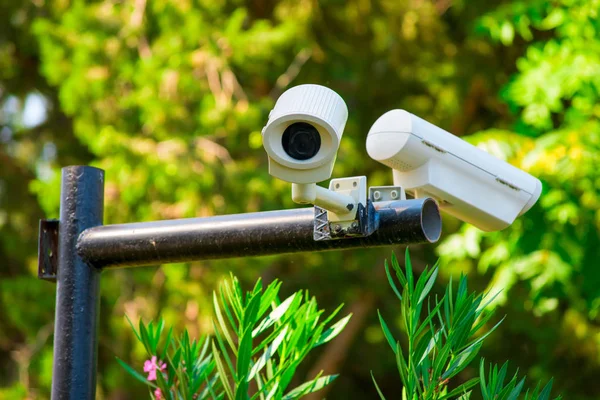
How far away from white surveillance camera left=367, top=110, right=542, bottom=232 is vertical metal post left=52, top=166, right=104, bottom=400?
2.04 feet

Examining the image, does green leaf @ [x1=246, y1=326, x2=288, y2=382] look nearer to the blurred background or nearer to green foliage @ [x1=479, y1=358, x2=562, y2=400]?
green foliage @ [x1=479, y1=358, x2=562, y2=400]

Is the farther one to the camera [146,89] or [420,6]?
[420,6]

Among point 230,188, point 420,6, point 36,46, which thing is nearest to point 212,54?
point 230,188

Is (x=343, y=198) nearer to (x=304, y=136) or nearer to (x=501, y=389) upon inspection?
(x=304, y=136)

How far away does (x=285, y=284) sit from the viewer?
773 cm

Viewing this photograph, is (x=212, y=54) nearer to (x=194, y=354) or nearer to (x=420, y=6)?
(x=420, y=6)

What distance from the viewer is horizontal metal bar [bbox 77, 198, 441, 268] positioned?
1.43 metres

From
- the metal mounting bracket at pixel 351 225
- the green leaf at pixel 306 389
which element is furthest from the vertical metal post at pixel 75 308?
the metal mounting bracket at pixel 351 225

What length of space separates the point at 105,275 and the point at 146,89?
1653 mm

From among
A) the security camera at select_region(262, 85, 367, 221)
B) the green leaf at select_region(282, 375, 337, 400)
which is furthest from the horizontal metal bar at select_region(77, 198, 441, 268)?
the green leaf at select_region(282, 375, 337, 400)

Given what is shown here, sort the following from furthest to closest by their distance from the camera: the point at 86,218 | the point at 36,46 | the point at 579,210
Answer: the point at 36,46 < the point at 579,210 < the point at 86,218

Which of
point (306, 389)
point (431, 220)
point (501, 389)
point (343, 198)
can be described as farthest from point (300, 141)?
point (306, 389)

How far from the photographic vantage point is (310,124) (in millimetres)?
1258

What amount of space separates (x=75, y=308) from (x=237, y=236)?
397 mm
